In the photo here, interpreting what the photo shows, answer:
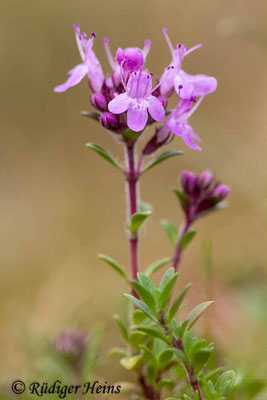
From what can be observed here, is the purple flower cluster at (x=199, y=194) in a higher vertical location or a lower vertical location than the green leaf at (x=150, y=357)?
higher

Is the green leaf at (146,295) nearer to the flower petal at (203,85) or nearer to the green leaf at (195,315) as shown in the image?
the green leaf at (195,315)

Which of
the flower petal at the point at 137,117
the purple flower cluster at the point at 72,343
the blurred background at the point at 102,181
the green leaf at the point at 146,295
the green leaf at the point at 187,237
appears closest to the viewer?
the green leaf at the point at 146,295

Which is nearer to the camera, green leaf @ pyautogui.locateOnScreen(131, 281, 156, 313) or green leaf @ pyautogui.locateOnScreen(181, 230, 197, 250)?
green leaf @ pyautogui.locateOnScreen(131, 281, 156, 313)

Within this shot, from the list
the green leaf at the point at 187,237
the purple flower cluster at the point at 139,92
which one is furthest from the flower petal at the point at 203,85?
the green leaf at the point at 187,237

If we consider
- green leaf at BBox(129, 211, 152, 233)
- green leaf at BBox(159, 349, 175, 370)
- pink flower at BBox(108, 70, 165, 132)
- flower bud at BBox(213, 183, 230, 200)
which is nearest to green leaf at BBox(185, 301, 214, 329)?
green leaf at BBox(159, 349, 175, 370)

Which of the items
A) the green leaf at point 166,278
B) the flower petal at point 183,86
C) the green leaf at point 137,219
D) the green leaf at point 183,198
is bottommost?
the green leaf at point 166,278

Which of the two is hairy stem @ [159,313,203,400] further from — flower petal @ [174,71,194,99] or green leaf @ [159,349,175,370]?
flower petal @ [174,71,194,99]

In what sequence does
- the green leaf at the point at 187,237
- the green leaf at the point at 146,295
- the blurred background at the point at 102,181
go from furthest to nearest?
the blurred background at the point at 102,181
the green leaf at the point at 187,237
the green leaf at the point at 146,295

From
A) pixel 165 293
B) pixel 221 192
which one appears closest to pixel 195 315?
pixel 165 293
